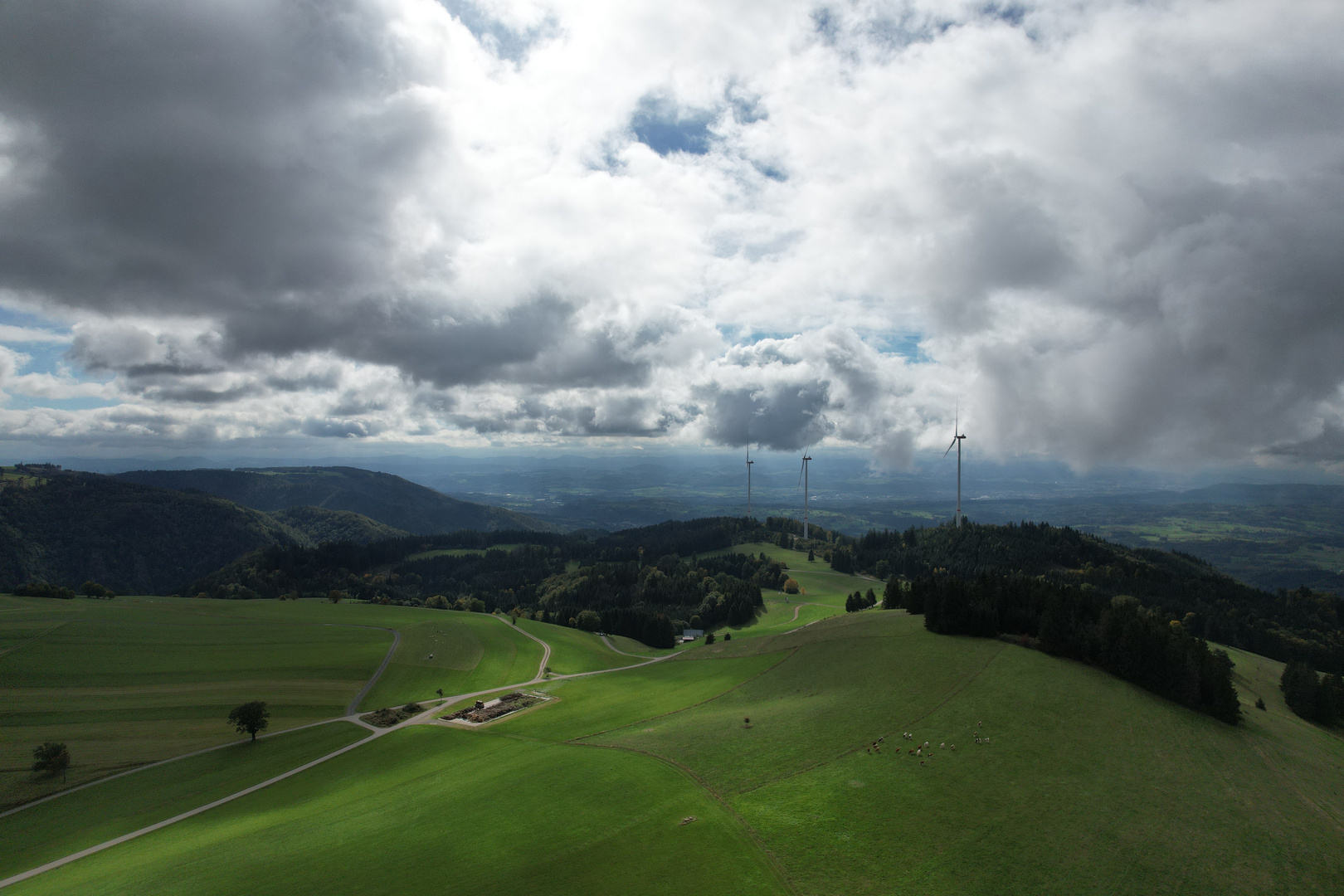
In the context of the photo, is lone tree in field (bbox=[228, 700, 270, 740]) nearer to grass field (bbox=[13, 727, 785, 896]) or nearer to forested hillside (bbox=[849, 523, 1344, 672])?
grass field (bbox=[13, 727, 785, 896])

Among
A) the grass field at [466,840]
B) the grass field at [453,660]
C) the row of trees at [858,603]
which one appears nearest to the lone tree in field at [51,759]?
the grass field at [466,840]

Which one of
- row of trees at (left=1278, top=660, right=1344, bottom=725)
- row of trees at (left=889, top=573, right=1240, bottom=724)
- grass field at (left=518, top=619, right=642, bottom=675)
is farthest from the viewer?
grass field at (left=518, top=619, right=642, bottom=675)

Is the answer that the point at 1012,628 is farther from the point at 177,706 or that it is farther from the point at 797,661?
the point at 177,706

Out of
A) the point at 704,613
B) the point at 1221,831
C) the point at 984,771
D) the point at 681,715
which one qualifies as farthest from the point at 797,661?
the point at 704,613

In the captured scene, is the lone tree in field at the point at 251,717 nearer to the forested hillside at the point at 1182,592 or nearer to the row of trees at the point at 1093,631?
the row of trees at the point at 1093,631

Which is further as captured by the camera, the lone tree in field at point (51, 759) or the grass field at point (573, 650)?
the grass field at point (573, 650)

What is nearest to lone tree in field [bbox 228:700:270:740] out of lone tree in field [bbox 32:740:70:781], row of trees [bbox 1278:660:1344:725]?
lone tree in field [bbox 32:740:70:781]
